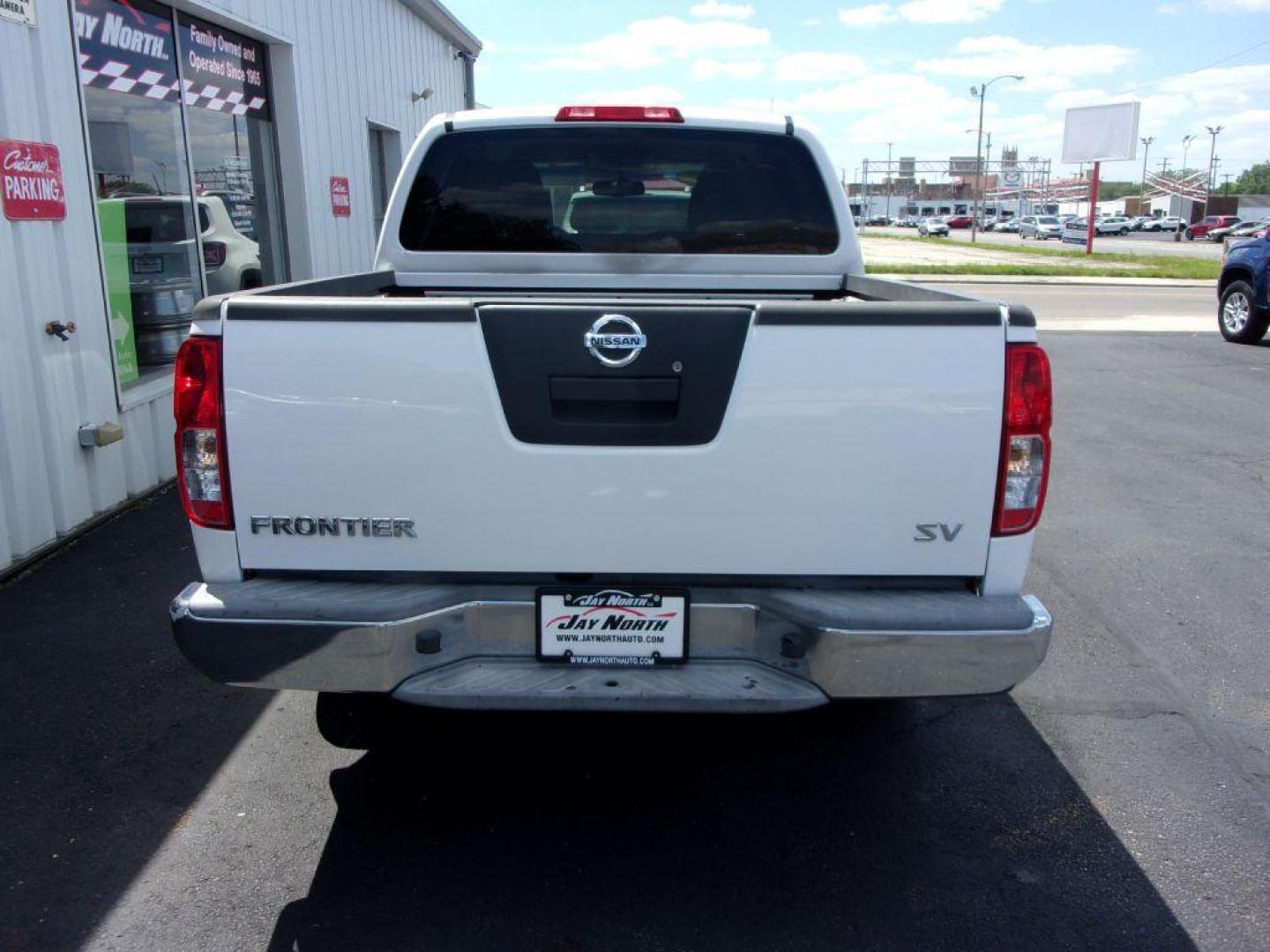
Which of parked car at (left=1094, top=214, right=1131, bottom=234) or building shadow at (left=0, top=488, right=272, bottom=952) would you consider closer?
building shadow at (left=0, top=488, right=272, bottom=952)

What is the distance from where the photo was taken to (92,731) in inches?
150

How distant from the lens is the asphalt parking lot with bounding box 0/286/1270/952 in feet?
9.22

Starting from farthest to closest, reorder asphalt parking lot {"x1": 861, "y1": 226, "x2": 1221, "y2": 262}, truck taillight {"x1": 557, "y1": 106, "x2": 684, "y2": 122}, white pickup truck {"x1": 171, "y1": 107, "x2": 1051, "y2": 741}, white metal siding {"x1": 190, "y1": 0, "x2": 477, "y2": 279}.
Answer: asphalt parking lot {"x1": 861, "y1": 226, "x2": 1221, "y2": 262} < white metal siding {"x1": 190, "y1": 0, "x2": 477, "y2": 279} < truck taillight {"x1": 557, "y1": 106, "x2": 684, "y2": 122} < white pickup truck {"x1": 171, "y1": 107, "x2": 1051, "y2": 741}

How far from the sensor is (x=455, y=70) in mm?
16906

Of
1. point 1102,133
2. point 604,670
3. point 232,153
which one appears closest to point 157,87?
point 232,153

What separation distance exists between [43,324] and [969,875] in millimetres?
5111

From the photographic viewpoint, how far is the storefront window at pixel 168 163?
6.51 m

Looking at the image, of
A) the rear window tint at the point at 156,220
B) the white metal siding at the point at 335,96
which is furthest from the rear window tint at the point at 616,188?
the white metal siding at the point at 335,96

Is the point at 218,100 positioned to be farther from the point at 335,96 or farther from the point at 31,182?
the point at 31,182

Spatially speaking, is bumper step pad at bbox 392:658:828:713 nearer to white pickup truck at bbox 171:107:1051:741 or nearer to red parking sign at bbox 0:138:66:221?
white pickup truck at bbox 171:107:1051:741

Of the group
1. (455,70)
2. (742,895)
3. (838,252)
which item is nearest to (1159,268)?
(455,70)

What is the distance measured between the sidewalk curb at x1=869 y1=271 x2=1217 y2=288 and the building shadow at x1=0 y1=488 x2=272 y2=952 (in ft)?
71.9

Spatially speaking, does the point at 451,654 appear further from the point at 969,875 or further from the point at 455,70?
the point at 455,70

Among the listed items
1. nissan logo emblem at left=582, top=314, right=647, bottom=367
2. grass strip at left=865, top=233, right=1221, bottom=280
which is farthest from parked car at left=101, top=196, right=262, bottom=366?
grass strip at left=865, top=233, right=1221, bottom=280
